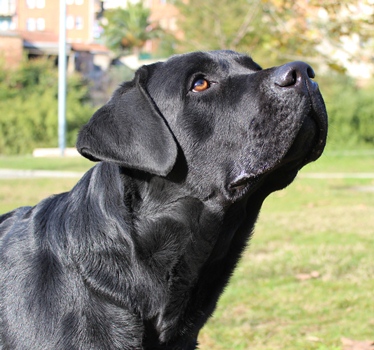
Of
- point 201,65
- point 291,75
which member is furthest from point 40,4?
point 291,75

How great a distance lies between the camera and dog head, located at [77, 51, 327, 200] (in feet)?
9.20

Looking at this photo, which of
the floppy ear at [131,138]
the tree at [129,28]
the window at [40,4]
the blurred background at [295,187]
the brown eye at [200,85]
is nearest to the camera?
the floppy ear at [131,138]

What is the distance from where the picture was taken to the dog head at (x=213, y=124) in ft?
9.20

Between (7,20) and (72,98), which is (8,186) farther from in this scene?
(7,20)

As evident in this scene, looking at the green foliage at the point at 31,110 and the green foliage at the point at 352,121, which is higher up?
the green foliage at the point at 352,121

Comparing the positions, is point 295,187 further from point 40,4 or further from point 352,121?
point 40,4

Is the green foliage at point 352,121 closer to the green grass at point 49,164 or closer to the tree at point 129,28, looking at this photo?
the green grass at point 49,164

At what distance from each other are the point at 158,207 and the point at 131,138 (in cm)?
39

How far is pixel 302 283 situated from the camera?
6.02 m

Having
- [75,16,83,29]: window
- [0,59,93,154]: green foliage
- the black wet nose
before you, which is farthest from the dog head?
[75,16,83,29]: window

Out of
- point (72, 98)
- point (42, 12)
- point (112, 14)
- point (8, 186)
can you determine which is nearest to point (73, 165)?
point (8, 186)

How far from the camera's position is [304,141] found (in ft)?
9.77

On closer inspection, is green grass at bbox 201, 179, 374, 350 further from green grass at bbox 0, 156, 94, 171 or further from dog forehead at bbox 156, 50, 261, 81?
green grass at bbox 0, 156, 94, 171

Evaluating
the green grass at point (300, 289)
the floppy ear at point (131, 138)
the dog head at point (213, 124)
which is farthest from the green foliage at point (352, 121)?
the floppy ear at point (131, 138)
